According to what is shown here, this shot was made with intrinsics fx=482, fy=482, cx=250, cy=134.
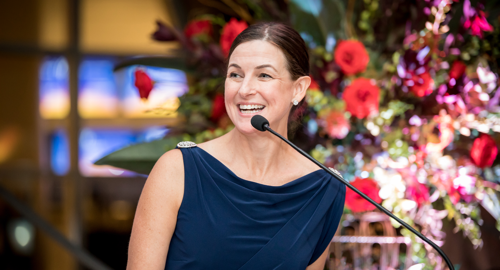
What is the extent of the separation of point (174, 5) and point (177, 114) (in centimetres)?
255

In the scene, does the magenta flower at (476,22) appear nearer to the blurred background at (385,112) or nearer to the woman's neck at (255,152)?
the blurred background at (385,112)

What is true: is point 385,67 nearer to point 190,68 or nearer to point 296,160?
point 296,160

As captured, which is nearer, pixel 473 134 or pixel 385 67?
pixel 473 134

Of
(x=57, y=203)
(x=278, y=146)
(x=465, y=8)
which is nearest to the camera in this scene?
(x=278, y=146)

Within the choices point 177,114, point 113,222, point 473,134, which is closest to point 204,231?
point 177,114

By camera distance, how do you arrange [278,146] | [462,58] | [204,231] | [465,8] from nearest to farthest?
[204,231] < [278,146] < [465,8] < [462,58]

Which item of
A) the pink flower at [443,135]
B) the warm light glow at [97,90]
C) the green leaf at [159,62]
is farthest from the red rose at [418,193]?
the warm light glow at [97,90]

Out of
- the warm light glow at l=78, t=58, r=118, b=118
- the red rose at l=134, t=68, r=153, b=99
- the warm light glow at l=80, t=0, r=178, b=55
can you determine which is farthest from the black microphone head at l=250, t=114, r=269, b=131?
the warm light glow at l=78, t=58, r=118, b=118

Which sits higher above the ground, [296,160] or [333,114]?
[333,114]

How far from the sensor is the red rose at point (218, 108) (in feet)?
5.61

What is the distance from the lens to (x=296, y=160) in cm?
127

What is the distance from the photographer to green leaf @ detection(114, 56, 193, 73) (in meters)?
1.74

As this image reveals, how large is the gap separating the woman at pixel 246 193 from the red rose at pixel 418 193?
0.26 metres

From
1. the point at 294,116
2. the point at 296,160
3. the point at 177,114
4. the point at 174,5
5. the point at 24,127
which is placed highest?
the point at 174,5
